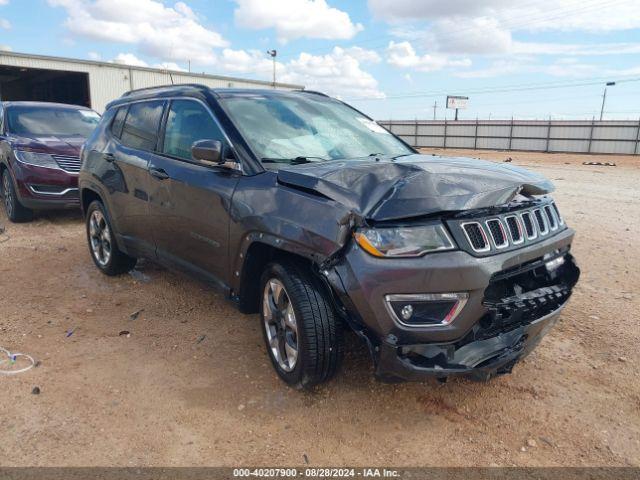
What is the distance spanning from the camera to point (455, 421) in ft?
9.05

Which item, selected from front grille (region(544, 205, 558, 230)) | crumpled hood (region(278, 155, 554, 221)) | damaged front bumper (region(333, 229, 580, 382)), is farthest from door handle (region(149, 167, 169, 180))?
front grille (region(544, 205, 558, 230))

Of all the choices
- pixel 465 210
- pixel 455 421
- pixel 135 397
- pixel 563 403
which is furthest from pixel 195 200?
pixel 563 403

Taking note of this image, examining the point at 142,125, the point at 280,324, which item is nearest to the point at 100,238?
the point at 142,125

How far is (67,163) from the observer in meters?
7.48

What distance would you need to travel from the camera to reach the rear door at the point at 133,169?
4.23 metres

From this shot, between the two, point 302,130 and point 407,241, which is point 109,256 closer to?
point 302,130

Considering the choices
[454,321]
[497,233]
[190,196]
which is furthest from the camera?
[190,196]

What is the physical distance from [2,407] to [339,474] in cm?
199

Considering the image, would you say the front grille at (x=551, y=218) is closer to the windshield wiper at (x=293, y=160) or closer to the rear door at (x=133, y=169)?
the windshield wiper at (x=293, y=160)

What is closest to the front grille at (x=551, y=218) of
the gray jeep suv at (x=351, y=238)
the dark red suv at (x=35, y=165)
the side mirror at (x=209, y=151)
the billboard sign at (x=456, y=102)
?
the gray jeep suv at (x=351, y=238)

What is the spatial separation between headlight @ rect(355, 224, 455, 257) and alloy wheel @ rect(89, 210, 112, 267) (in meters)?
3.44

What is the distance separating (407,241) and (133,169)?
9.41 ft

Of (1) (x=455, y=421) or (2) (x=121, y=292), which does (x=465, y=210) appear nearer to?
(1) (x=455, y=421)

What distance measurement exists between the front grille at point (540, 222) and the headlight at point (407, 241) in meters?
0.74
